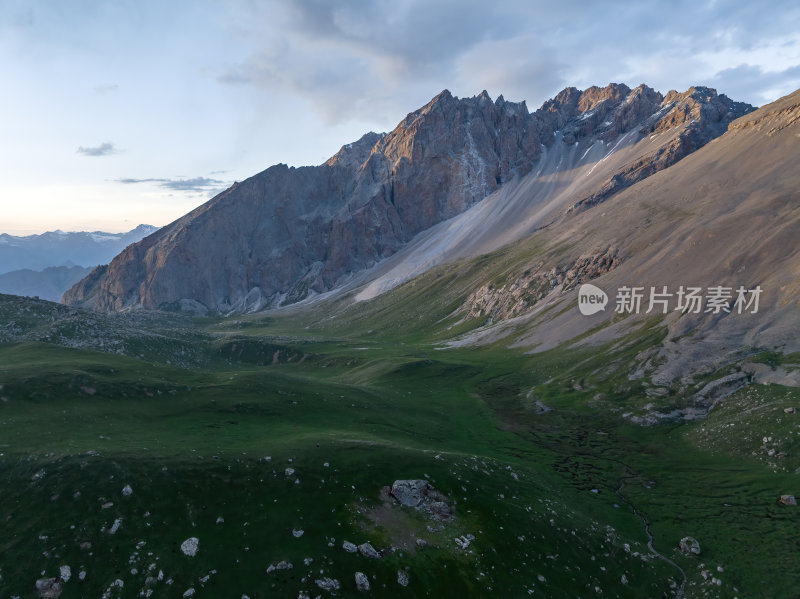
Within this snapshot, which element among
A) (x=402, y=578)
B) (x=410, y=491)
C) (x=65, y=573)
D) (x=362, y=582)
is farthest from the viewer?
(x=410, y=491)

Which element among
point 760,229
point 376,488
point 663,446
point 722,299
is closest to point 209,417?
point 376,488

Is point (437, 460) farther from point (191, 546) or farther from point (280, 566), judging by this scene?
point (191, 546)

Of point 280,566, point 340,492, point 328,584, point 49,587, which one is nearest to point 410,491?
point 340,492

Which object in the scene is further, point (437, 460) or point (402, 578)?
point (437, 460)

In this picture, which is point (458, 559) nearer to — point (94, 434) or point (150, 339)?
point (94, 434)

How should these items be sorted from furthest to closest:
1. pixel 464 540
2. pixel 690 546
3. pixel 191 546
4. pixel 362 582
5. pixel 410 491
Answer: pixel 690 546, pixel 410 491, pixel 464 540, pixel 191 546, pixel 362 582

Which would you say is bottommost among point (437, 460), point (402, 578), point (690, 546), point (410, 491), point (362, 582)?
point (690, 546)

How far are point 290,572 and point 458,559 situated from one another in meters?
11.5
